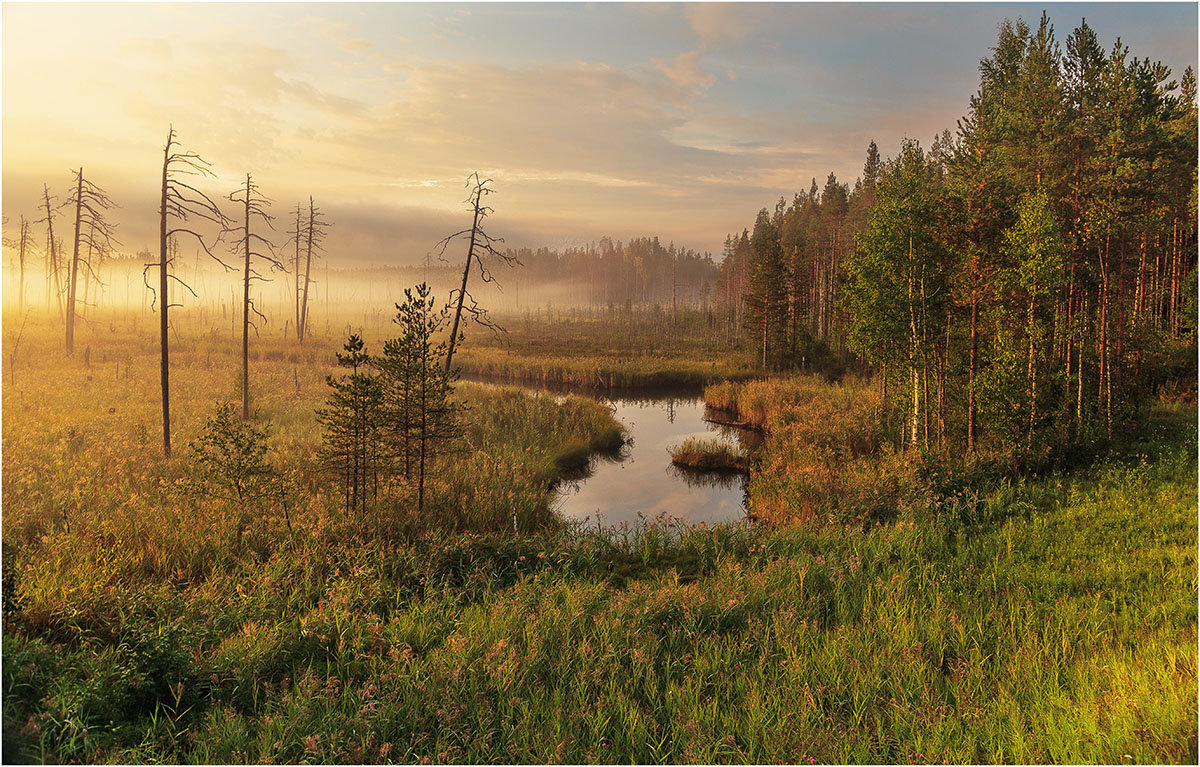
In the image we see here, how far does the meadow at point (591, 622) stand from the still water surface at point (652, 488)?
2294 millimetres

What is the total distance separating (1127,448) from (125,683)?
75.8 ft

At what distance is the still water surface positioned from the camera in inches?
697

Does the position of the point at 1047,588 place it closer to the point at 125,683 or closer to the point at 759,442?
the point at 125,683

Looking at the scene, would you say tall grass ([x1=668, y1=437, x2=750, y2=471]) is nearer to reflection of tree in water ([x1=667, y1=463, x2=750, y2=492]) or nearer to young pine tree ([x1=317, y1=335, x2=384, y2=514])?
reflection of tree in water ([x1=667, y1=463, x2=750, y2=492])

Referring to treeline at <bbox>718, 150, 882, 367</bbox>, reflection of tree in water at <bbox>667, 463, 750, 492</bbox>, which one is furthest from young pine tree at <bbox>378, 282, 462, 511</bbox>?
treeline at <bbox>718, 150, 882, 367</bbox>

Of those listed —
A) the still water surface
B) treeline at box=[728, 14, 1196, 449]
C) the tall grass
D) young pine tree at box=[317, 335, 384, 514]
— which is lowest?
the still water surface

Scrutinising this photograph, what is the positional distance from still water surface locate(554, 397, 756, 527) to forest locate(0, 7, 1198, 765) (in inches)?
9.8

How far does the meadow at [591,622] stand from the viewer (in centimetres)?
546

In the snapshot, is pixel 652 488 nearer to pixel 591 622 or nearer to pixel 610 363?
pixel 591 622

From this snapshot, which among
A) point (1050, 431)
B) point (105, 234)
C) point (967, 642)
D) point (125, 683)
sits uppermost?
point (105, 234)

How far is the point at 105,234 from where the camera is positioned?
16.1 meters

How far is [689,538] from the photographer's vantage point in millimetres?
12922

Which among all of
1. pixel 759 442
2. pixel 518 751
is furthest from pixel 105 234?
pixel 759 442

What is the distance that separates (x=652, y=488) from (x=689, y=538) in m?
7.85
